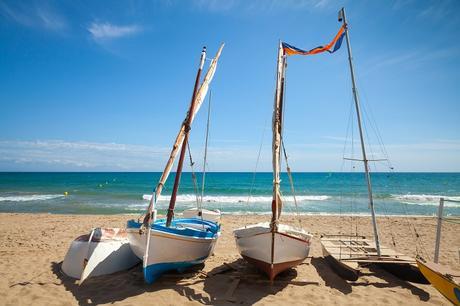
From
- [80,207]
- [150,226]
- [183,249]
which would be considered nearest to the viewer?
[150,226]

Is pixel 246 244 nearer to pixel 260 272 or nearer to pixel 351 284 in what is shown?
pixel 260 272

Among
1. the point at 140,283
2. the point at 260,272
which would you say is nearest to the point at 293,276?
the point at 260,272

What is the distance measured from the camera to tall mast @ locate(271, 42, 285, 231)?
779 centimetres

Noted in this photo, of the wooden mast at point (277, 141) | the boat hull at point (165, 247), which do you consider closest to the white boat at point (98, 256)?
the boat hull at point (165, 247)

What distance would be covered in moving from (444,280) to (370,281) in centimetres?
254

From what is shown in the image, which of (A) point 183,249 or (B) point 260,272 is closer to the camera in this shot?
(A) point 183,249

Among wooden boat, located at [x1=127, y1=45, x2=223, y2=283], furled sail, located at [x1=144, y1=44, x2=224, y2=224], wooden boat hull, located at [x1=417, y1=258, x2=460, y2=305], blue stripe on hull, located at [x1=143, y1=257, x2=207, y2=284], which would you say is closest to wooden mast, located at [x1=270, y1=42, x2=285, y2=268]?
wooden boat, located at [x1=127, y1=45, x2=223, y2=283]

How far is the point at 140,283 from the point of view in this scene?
8.41 m

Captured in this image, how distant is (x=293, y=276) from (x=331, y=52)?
347 inches

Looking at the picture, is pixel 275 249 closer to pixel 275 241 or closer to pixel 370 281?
pixel 275 241

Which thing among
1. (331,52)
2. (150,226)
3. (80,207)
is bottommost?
(80,207)

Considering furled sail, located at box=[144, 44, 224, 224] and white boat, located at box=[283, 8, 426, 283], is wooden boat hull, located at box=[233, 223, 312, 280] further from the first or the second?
furled sail, located at box=[144, 44, 224, 224]

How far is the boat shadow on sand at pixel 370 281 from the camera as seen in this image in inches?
319

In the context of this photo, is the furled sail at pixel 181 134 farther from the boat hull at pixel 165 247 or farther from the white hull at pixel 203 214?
the white hull at pixel 203 214
